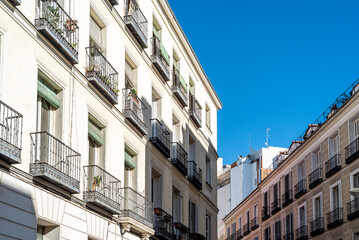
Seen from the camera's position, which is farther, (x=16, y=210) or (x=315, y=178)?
(x=315, y=178)

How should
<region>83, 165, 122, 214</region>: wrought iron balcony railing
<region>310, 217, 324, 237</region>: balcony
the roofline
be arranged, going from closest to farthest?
<region>83, 165, 122, 214</region>: wrought iron balcony railing, the roofline, <region>310, 217, 324, 237</region>: balcony

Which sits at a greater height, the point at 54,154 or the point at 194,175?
the point at 194,175

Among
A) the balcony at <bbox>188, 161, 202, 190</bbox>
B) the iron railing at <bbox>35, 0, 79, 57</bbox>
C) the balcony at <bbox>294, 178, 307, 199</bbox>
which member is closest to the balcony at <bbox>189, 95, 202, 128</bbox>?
the balcony at <bbox>188, 161, 202, 190</bbox>

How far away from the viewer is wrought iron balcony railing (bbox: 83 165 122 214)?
64.7 feet

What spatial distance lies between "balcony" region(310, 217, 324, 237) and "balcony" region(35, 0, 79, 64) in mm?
26473

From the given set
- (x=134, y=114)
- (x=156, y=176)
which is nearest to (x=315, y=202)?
(x=156, y=176)

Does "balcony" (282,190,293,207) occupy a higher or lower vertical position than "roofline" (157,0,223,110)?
lower

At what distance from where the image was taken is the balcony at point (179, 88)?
31.7 metres

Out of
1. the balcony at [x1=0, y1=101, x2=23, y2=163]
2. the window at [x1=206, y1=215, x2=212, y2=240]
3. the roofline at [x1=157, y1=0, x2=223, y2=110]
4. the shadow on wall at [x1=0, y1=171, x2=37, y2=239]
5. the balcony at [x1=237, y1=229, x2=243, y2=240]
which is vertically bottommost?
the shadow on wall at [x1=0, y1=171, x2=37, y2=239]

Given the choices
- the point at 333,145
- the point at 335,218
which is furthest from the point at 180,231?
the point at 333,145

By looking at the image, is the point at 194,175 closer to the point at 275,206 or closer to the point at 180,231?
the point at 180,231

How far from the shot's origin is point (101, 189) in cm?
2045

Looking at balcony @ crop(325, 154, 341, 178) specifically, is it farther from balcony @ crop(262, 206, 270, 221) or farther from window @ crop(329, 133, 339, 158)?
balcony @ crop(262, 206, 270, 221)

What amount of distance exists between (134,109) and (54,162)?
7.78 m
